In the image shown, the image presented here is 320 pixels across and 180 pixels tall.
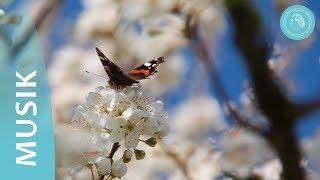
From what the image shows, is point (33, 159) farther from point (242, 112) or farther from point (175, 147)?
point (242, 112)

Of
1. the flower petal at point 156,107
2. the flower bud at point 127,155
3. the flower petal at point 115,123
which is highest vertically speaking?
the flower petal at point 156,107

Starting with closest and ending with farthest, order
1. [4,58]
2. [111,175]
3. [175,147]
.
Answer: [111,175] → [4,58] → [175,147]

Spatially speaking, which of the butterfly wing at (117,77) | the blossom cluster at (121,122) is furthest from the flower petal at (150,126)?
the butterfly wing at (117,77)

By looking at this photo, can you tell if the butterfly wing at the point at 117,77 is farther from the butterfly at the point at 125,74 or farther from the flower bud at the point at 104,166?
the flower bud at the point at 104,166

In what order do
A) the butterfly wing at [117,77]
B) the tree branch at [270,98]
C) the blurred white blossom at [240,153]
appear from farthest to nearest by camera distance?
the blurred white blossom at [240,153], the butterfly wing at [117,77], the tree branch at [270,98]

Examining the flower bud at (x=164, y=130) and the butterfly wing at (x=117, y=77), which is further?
the butterfly wing at (x=117, y=77)

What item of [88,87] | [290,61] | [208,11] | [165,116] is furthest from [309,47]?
[165,116]

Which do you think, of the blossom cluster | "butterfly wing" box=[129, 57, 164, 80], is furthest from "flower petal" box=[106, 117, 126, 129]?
"butterfly wing" box=[129, 57, 164, 80]

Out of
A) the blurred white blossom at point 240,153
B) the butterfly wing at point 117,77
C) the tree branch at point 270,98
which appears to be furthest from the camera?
the blurred white blossom at point 240,153
